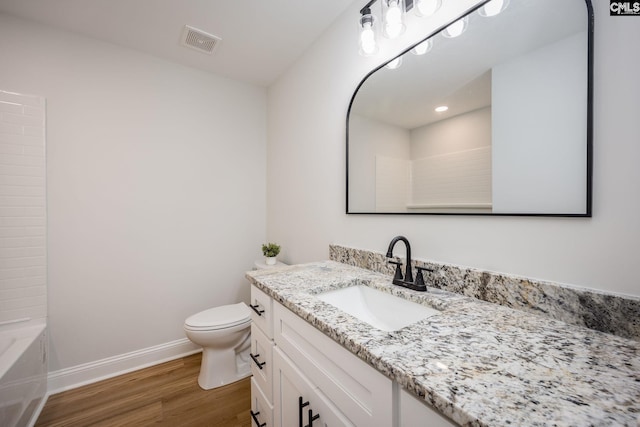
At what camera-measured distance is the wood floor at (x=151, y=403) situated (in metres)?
1.45

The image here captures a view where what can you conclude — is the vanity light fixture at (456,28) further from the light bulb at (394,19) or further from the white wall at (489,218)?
the light bulb at (394,19)

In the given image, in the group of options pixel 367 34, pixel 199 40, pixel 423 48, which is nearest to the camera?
pixel 423 48

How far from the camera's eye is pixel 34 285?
Answer: 5.35 feet

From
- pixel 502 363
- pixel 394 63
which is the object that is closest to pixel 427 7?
pixel 394 63

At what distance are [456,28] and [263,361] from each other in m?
1.63

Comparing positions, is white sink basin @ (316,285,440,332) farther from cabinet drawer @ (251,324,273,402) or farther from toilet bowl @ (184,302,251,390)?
toilet bowl @ (184,302,251,390)

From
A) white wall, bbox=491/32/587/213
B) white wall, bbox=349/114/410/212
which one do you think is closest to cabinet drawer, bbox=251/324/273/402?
white wall, bbox=349/114/410/212

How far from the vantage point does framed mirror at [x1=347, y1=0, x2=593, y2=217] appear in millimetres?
731

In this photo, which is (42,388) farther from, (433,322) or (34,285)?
(433,322)

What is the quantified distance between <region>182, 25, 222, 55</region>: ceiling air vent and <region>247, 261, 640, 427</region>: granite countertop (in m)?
1.96

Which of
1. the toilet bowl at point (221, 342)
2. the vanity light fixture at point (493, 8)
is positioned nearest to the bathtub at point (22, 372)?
the toilet bowl at point (221, 342)

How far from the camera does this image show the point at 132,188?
1940 mm

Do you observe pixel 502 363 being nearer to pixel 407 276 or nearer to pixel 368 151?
pixel 407 276

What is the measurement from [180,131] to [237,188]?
659 millimetres
